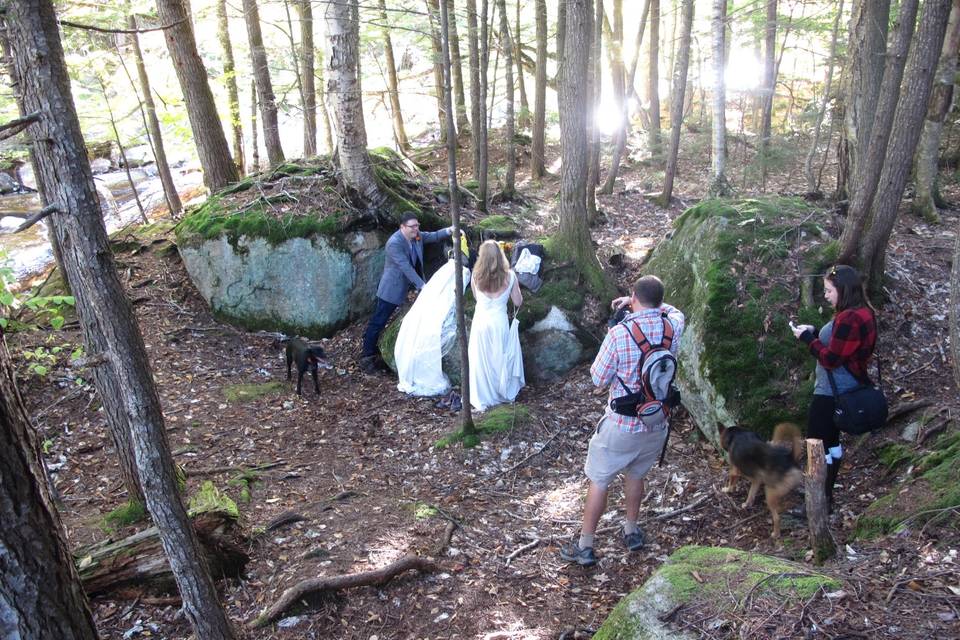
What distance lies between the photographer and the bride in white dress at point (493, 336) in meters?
7.37

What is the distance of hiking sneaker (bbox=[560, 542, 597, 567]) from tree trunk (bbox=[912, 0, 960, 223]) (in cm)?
838

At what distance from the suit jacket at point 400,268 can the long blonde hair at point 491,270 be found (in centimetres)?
145

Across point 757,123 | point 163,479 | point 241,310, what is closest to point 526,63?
point 757,123

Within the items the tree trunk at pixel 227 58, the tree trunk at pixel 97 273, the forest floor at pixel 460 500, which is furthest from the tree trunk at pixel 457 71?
the tree trunk at pixel 97 273

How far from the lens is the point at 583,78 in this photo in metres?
8.02

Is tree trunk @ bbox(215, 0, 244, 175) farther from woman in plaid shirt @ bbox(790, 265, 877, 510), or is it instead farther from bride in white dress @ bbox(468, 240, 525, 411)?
woman in plaid shirt @ bbox(790, 265, 877, 510)

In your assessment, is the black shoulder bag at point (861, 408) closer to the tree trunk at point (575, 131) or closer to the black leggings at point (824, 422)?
the black leggings at point (824, 422)

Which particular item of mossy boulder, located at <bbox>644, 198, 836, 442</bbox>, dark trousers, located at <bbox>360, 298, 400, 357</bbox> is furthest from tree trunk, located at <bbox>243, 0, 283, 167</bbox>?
mossy boulder, located at <bbox>644, 198, 836, 442</bbox>

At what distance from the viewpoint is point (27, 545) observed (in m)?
2.46

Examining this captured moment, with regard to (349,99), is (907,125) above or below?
below

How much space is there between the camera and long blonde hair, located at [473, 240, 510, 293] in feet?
24.0

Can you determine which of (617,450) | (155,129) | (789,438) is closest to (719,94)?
(789,438)

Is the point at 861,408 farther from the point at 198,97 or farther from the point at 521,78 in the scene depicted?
the point at 521,78

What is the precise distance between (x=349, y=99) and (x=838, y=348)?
743cm
